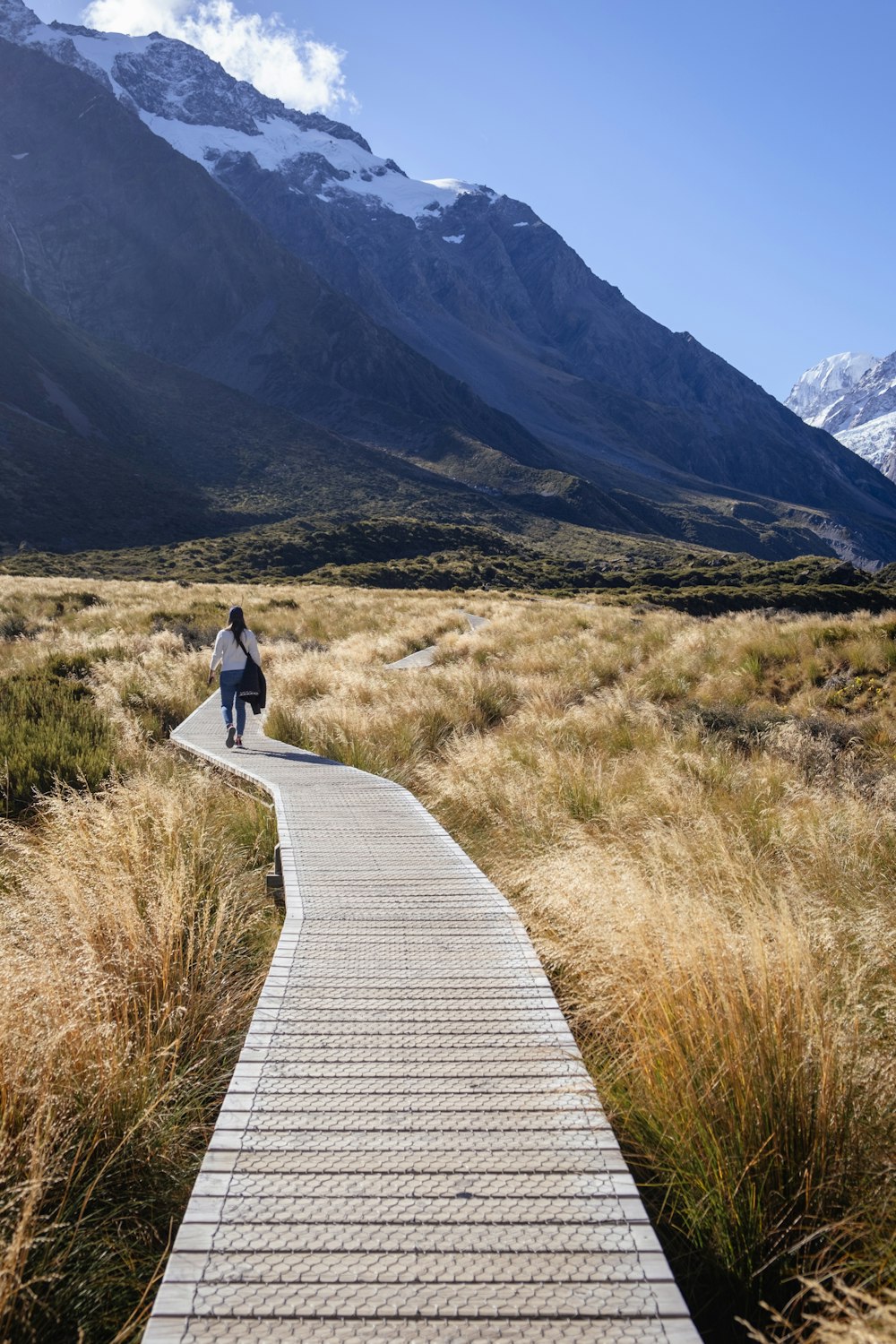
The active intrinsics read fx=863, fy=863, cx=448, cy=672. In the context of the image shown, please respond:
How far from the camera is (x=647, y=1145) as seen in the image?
304 centimetres

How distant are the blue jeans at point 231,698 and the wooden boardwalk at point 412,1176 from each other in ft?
17.4

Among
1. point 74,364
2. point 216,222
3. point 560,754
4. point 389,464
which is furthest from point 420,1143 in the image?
point 216,222

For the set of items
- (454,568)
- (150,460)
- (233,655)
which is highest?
(150,460)

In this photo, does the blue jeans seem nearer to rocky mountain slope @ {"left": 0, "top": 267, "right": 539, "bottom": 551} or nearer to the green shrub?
the green shrub

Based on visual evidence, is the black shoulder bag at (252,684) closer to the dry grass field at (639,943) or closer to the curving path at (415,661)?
the dry grass field at (639,943)

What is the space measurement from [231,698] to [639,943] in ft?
23.0

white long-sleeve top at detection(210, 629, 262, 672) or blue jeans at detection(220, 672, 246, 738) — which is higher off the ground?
white long-sleeve top at detection(210, 629, 262, 672)

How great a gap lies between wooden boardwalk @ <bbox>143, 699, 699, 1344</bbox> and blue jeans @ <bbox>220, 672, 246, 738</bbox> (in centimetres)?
531

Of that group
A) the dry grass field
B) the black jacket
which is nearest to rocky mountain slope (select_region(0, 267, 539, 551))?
the black jacket

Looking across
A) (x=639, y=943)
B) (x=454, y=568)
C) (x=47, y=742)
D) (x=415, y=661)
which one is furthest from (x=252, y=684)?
(x=454, y=568)

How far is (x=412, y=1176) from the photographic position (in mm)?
2645

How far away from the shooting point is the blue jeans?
9.49 metres

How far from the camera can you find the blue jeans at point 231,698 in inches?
374

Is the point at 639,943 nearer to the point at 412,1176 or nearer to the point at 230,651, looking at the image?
the point at 412,1176
